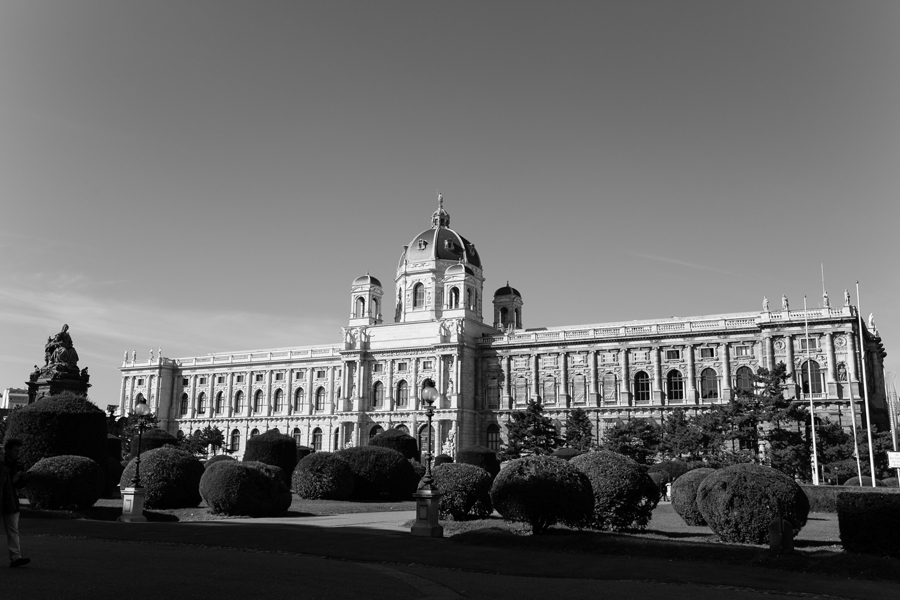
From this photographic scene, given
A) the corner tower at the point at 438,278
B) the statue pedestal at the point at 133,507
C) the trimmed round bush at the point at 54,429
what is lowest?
the statue pedestal at the point at 133,507

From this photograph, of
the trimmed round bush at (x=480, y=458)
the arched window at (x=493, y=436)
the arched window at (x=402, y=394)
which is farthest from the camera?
the arched window at (x=402, y=394)

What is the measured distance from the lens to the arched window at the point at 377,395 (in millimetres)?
86875

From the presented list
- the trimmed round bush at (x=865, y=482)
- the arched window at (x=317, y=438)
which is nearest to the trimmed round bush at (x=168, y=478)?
the trimmed round bush at (x=865, y=482)

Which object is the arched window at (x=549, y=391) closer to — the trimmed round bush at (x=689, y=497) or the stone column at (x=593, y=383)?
the stone column at (x=593, y=383)

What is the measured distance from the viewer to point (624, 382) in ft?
253

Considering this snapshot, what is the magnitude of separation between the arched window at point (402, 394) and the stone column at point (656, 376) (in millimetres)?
25908

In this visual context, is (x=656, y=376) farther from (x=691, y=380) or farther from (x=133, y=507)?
(x=133, y=507)

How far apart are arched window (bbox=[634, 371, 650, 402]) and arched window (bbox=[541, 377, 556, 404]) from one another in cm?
833

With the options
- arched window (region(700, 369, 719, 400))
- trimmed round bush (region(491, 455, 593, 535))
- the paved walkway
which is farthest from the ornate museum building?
the paved walkway

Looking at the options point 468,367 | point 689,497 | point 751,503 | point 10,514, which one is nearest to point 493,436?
point 468,367

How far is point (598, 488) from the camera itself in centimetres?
2378

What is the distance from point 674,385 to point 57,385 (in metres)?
55.8

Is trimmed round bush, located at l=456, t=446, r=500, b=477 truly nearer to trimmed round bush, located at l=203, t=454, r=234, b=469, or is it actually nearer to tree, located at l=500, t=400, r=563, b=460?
trimmed round bush, located at l=203, t=454, r=234, b=469

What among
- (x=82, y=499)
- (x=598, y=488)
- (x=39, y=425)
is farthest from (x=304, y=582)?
(x=39, y=425)
